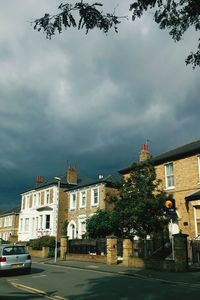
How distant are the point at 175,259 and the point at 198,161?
10.1 m

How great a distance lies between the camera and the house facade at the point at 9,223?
69.7m

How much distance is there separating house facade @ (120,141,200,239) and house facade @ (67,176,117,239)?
1002cm

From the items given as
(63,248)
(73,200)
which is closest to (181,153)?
(63,248)

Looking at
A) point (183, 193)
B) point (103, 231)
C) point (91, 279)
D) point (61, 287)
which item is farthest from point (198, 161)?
point (61, 287)

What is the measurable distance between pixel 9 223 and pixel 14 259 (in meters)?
53.8

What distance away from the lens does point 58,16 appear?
8.06 m

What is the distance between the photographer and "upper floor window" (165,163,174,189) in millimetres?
29797

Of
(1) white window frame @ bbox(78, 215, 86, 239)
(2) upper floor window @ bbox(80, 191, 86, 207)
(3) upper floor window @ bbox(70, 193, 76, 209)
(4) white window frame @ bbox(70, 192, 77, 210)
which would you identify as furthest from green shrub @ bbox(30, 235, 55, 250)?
(3) upper floor window @ bbox(70, 193, 76, 209)

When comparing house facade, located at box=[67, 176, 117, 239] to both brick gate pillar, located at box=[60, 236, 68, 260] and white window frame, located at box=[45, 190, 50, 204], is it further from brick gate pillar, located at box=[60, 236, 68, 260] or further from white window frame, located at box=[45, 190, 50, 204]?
brick gate pillar, located at box=[60, 236, 68, 260]

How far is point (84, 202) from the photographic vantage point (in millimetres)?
43125

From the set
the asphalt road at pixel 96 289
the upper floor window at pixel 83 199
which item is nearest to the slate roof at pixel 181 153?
the asphalt road at pixel 96 289

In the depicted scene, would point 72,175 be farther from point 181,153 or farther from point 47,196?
point 181,153

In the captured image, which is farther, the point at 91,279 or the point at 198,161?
the point at 198,161

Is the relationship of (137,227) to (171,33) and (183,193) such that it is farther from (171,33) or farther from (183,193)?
(171,33)
